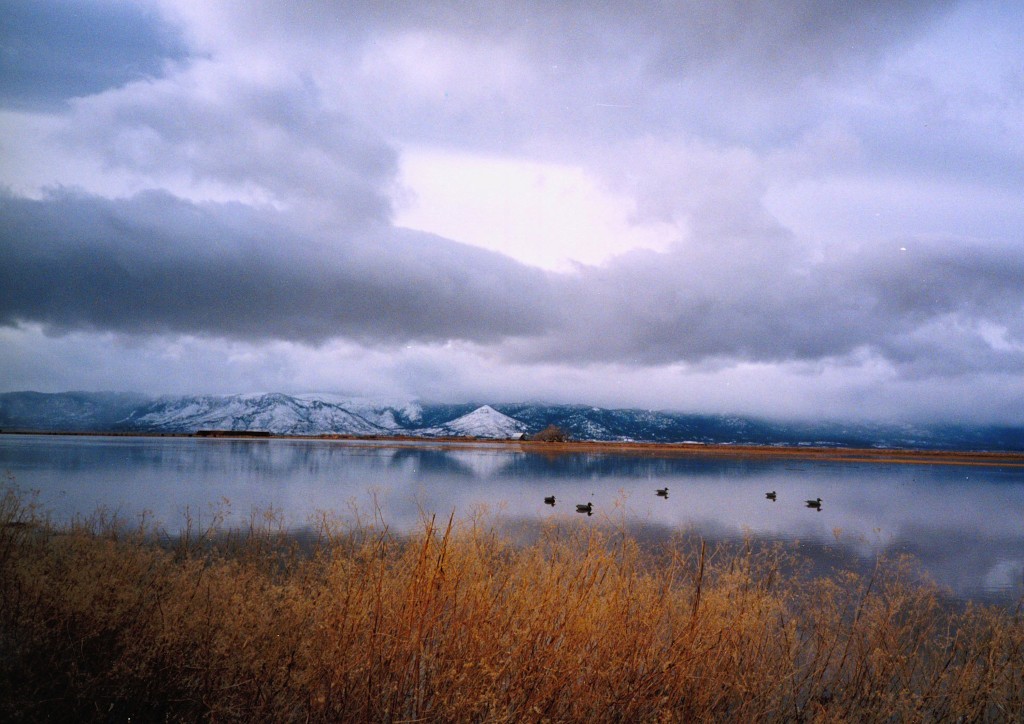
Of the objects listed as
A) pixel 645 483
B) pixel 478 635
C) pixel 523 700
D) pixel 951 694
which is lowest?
pixel 645 483

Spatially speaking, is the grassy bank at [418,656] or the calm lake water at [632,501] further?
the calm lake water at [632,501]

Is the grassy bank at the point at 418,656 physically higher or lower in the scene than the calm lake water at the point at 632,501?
higher

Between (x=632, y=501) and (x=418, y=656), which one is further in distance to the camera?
(x=632, y=501)

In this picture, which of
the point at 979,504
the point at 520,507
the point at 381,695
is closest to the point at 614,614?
the point at 381,695

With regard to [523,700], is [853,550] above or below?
below

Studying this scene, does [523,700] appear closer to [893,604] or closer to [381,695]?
[381,695]

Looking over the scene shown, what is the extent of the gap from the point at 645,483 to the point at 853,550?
92.1 ft

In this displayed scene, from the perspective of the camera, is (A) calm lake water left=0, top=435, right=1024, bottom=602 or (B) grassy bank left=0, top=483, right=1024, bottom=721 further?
(A) calm lake water left=0, top=435, right=1024, bottom=602

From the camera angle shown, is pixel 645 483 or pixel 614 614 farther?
pixel 645 483

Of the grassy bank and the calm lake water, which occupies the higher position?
the grassy bank

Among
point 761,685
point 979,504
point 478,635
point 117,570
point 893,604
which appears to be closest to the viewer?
point 478,635

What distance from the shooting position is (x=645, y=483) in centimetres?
5022

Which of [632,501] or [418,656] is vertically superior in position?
[418,656]

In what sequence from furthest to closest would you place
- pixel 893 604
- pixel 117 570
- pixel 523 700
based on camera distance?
pixel 117 570 → pixel 893 604 → pixel 523 700
